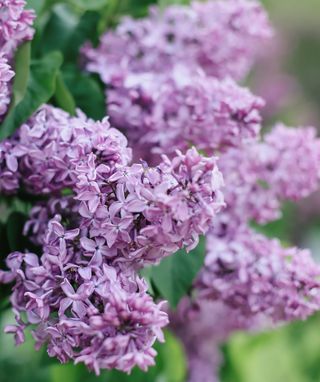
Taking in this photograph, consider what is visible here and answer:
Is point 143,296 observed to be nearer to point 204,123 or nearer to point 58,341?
point 58,341

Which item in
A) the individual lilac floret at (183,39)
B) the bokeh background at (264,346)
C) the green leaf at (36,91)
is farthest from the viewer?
the bokeh background at (264,346)

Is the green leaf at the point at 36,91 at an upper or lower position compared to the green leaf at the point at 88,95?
upper

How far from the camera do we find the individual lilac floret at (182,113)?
20.9 inches

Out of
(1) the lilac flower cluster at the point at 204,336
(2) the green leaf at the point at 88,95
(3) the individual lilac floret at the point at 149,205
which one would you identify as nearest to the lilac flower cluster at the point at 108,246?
(3) the individual lilac floret at the point at 149,205

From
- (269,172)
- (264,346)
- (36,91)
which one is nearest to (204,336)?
(264,346)

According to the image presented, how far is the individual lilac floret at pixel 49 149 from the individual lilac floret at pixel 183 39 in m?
0.11

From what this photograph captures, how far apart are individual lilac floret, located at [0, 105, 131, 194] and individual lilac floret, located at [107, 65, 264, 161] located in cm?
6

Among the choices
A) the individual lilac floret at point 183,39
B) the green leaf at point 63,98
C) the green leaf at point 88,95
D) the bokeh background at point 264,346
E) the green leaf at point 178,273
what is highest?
the individual lilac floret at point 183,39

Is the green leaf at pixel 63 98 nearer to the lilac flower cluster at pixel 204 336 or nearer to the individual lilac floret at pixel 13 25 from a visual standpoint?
the individual lilac floret at pixel 13 25

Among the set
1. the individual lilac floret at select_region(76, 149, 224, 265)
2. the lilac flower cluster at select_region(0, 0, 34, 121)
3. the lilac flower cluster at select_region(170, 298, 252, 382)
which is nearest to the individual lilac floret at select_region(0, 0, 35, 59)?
the lilac flower cluster at select_region(0, 0, 34, 121)

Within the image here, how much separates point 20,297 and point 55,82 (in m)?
0.16

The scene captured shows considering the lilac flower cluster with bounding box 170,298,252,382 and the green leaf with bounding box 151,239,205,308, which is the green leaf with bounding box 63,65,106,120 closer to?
the green leaf with bounding box 151,239,205,308

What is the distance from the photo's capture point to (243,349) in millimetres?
939

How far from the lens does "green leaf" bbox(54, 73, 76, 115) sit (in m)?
0.56
